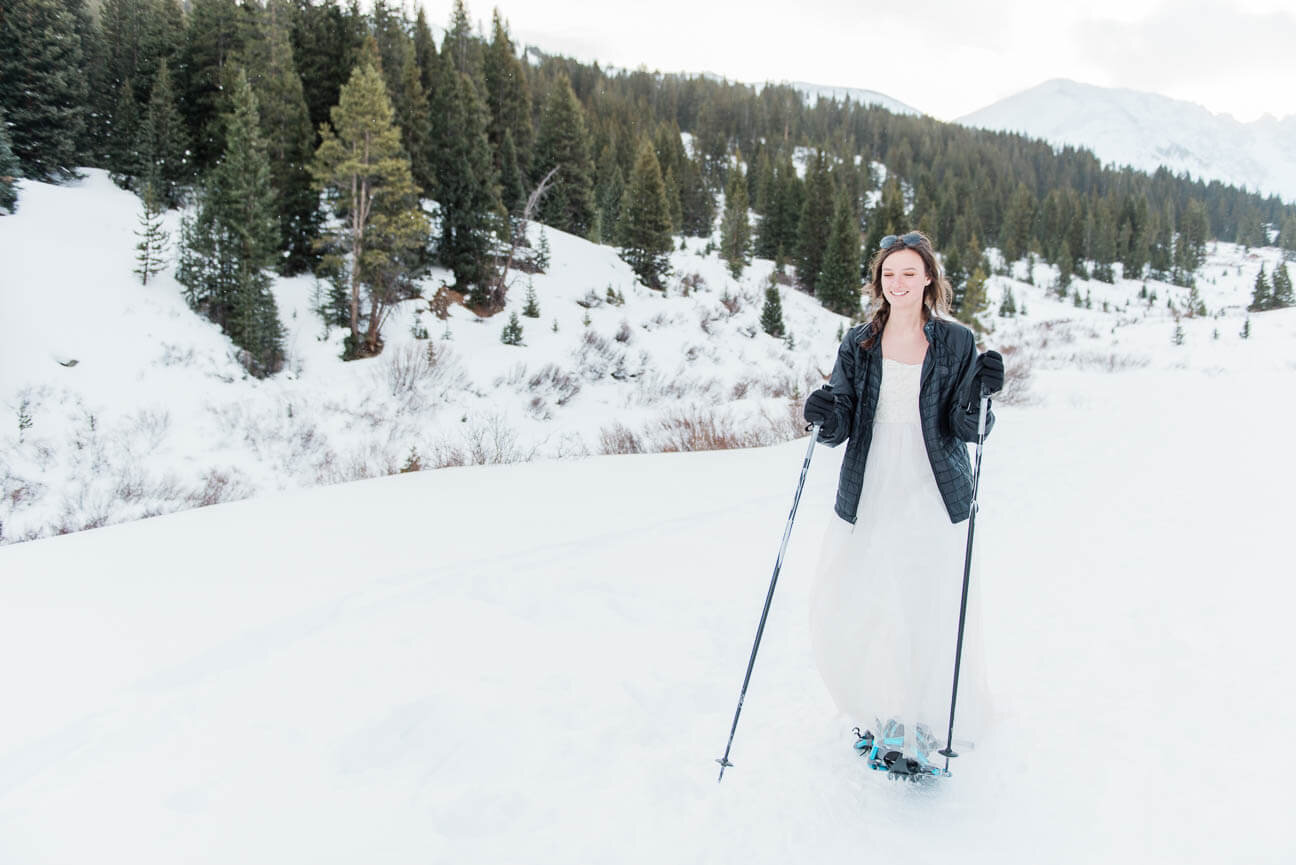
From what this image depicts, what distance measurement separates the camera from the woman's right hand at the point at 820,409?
244 cm

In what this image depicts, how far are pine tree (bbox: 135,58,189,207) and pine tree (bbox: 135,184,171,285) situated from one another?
14.2 ft

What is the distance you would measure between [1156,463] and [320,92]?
3168cm

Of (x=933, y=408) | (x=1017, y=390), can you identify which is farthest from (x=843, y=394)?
(x=1017, y=390)

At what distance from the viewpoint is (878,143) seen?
9444 cm

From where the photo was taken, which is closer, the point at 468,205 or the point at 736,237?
the point at 468,205

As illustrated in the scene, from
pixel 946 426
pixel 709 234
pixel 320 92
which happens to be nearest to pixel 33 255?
pixel 320 92

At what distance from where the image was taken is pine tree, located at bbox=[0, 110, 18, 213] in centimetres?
1781

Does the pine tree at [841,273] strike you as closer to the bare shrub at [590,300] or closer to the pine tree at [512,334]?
the bare shrub at [590,300]

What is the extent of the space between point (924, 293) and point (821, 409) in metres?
0.67

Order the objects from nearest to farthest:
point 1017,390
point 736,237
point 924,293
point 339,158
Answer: point 924,293 < point 1017,390 < point 339,158 < point 736,237

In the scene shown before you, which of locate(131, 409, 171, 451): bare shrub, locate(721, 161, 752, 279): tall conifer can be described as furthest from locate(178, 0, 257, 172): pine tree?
locate(721, 161, 752, 279): tall conifer

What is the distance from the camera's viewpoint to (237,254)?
18.8 m

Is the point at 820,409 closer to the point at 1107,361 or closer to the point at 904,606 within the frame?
the point at 904,606

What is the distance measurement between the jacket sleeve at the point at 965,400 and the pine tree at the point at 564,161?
3497cm
